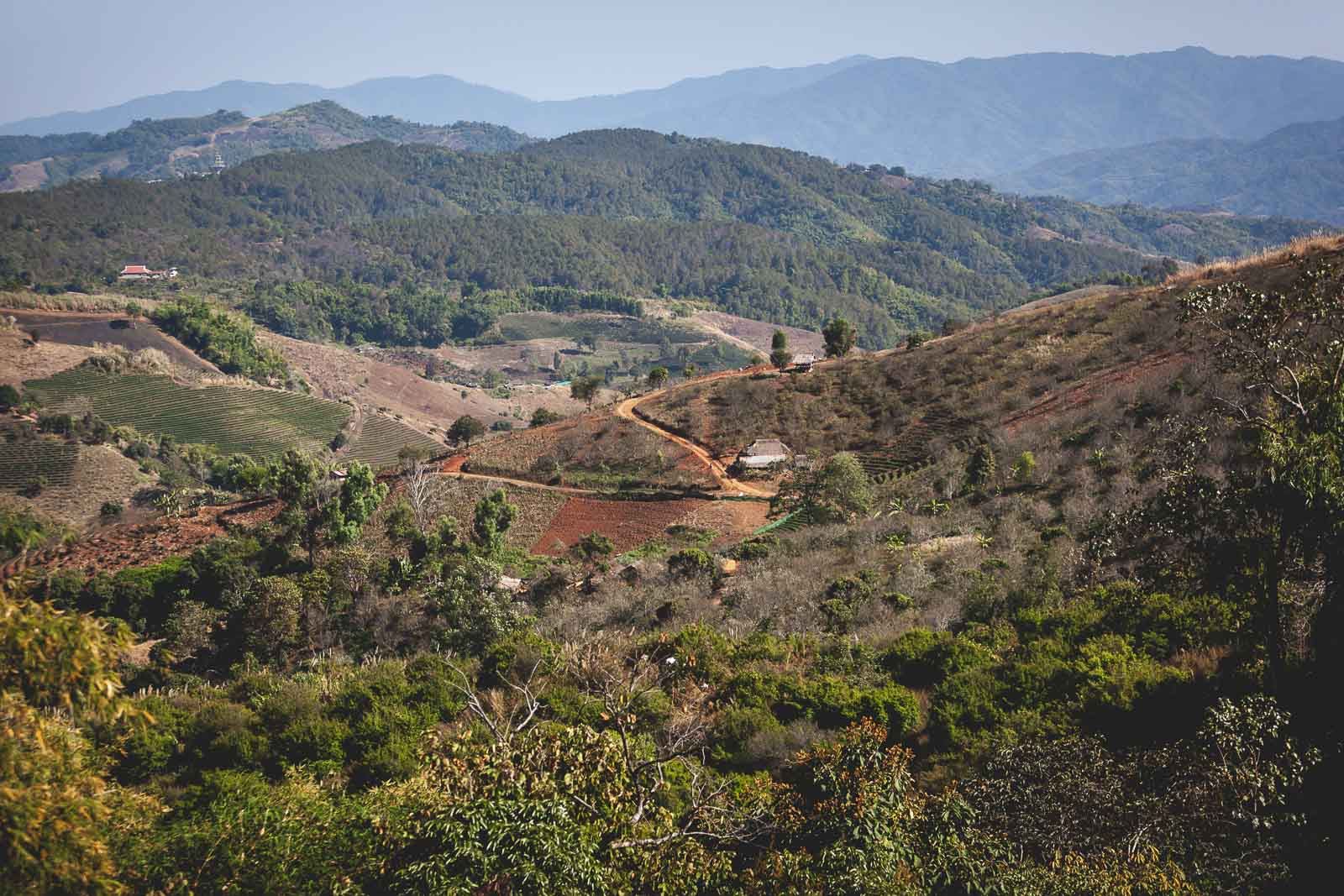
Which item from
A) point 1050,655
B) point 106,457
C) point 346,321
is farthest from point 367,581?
point 346,321

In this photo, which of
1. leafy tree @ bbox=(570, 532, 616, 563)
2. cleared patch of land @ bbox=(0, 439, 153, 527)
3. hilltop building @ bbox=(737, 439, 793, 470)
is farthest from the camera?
cleared patch of land @ bbox=(0, 439, 153, 527)

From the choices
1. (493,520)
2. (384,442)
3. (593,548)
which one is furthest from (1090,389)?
(384,442)

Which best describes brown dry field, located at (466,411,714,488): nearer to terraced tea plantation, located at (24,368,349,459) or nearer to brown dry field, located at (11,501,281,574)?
brown dry field, located at (11,501,281,574)

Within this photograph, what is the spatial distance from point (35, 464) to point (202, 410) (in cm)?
1961

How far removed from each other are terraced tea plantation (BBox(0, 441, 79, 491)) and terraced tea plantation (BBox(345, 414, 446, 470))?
1795 cm

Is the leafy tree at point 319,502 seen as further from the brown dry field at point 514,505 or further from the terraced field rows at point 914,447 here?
the terraced field rows at point 914,447

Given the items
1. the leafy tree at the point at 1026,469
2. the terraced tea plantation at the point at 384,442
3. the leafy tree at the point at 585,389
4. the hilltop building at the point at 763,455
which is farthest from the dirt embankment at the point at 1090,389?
the terraced tea plantation at the point at 384,442

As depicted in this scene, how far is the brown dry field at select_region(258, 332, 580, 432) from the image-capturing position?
306 ft

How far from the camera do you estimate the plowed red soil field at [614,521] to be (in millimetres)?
31266

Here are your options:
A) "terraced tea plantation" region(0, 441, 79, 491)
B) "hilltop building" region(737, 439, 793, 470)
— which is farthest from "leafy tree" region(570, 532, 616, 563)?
"terraced tea plantation" region(0, 441, 79, 491)

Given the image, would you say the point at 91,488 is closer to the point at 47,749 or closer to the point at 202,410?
the point at 202,410

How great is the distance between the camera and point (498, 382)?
117125 mm

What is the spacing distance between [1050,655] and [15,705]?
1157cm

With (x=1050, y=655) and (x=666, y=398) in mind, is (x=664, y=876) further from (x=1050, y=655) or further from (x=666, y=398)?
(x=666, y=398)
